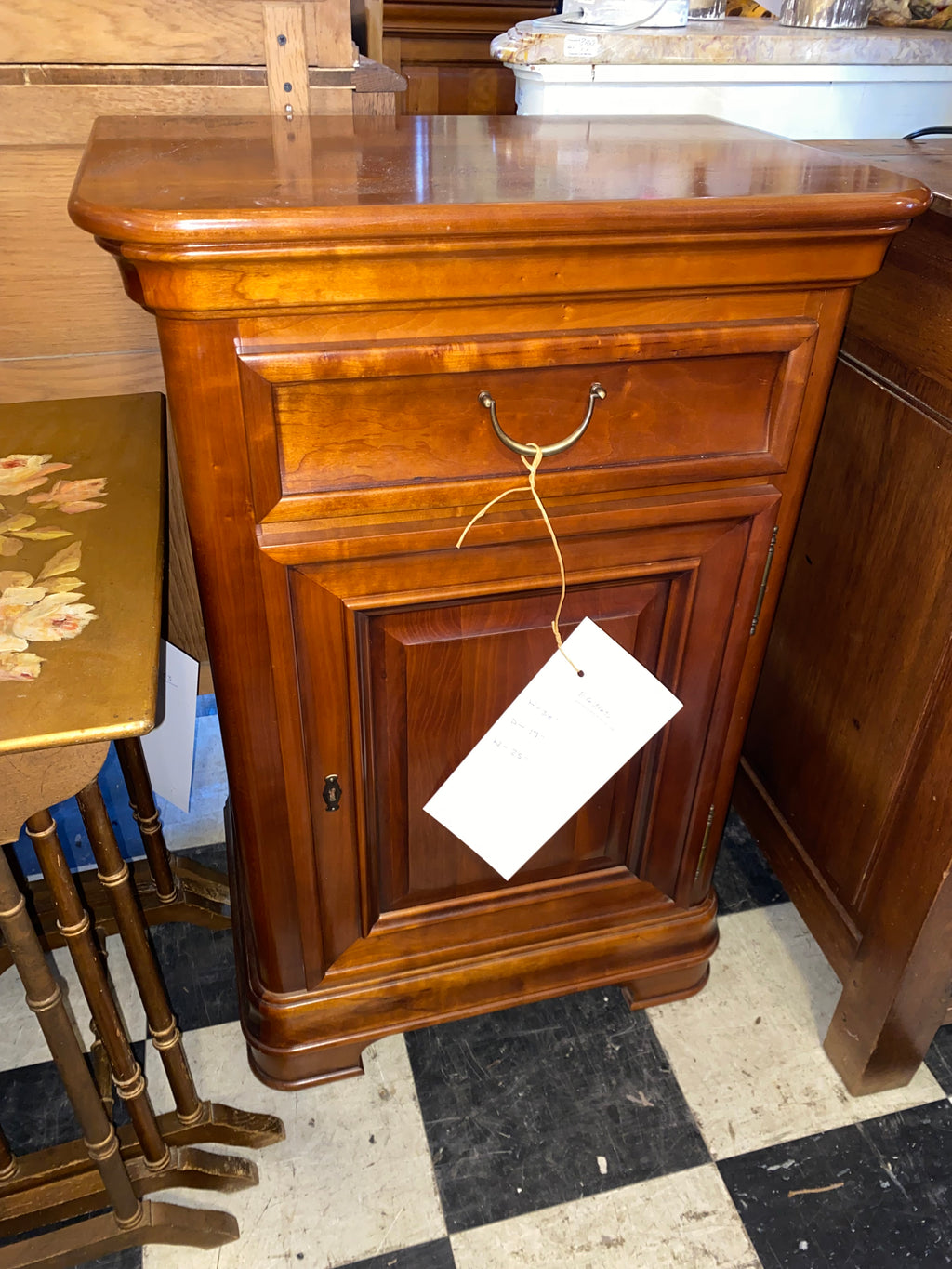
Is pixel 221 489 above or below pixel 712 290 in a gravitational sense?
below

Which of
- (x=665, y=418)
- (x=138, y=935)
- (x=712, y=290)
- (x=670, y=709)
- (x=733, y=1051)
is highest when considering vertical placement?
(x=712, y=290)

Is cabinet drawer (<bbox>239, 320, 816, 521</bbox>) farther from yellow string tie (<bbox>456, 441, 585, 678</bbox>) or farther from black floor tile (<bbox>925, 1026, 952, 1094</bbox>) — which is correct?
black floor tile (<bbox>925, 1026, 952, 1094</bbox>)

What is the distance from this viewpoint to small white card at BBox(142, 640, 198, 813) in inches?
48.3

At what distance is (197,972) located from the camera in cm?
126

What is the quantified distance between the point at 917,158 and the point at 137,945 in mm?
1181

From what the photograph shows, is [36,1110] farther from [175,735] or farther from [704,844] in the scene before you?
[704,844]

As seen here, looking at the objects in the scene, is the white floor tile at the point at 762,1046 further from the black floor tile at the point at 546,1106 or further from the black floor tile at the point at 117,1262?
the black floor tile at the point at 117,1262

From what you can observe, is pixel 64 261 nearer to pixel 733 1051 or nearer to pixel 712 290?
pixel 712 290

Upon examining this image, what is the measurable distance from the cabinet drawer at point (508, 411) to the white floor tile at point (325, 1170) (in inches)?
29.9

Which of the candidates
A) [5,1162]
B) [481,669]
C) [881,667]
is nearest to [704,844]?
[881,667]

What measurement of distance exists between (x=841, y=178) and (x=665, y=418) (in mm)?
234

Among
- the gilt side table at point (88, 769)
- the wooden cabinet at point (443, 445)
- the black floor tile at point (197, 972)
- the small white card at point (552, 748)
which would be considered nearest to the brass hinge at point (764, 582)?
the wooden cabinet at point (443, 445)

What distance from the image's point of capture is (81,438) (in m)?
1.02

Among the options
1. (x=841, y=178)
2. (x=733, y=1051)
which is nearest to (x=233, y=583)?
(x=841, y=178)
